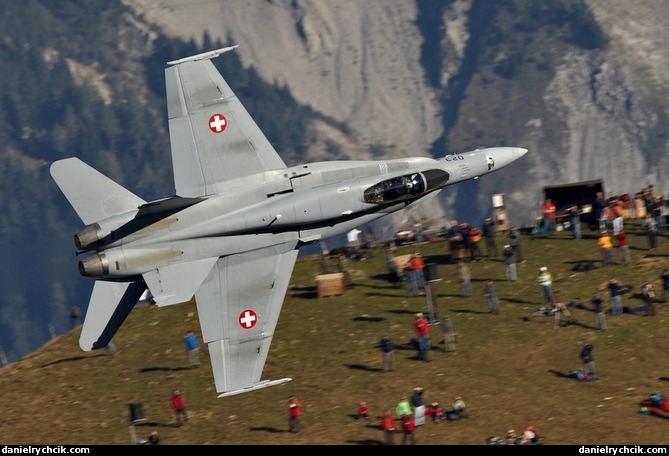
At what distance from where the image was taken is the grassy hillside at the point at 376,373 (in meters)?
47.7

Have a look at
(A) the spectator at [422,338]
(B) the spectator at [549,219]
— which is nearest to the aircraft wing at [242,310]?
(A) the spectator at [422,338]

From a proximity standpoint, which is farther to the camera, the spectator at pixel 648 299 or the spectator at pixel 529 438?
the spectator at pixel 648 299

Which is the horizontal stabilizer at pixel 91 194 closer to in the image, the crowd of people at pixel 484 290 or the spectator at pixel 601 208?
the crowd of people at pixel 484 290

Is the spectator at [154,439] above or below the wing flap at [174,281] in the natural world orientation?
below

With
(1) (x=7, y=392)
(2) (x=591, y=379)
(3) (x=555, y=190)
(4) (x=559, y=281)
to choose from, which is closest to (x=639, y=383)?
(2) (x=591, y=379)

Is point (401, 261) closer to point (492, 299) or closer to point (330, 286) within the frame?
point (330, 286)

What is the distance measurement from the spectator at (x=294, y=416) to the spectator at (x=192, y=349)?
824 centimetres

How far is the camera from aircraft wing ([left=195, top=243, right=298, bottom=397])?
42688 mm

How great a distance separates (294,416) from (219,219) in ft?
33.5

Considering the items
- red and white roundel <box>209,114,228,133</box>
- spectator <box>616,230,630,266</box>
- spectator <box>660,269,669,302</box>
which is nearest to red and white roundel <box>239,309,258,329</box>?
red and white roundel <box>209,114,228,133</box>

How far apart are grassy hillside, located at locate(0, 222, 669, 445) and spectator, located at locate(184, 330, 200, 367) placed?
507 millimetres

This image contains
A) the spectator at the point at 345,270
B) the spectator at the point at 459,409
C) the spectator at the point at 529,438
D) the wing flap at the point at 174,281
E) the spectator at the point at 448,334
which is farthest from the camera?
the spectator at the point at 345,270

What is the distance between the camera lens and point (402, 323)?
186 feet

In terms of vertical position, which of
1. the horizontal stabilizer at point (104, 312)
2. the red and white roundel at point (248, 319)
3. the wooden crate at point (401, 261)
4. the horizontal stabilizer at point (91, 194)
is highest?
the horizontal stabilizer at point (91, 194)
